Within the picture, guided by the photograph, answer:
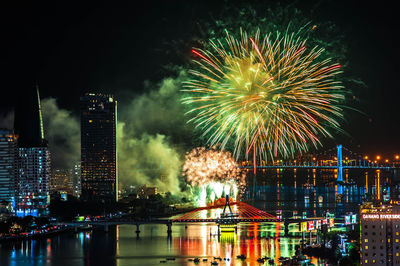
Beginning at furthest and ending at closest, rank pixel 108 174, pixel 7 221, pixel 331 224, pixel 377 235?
1. pixel 108 174
2. pixel 7 221
3. pixel 331 224
4. pixel 377 235

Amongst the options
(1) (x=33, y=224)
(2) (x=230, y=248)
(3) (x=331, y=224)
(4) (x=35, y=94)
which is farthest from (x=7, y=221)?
(3) (x=331, y=224)

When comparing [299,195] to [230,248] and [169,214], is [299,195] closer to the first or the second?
[169,214]

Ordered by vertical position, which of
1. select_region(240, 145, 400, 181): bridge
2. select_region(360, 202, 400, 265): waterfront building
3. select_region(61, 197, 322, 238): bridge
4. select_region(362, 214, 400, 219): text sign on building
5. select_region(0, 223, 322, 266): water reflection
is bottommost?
select_region(0, 223, 322, 266): water reflection

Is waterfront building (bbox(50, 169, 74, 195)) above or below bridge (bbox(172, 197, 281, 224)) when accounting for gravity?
above

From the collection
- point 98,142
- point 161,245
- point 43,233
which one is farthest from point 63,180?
point 161,245

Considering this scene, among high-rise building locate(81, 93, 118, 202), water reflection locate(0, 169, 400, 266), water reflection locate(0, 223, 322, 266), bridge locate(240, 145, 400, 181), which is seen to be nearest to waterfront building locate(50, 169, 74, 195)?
high-rise building locate(81, 93, 118, 202)

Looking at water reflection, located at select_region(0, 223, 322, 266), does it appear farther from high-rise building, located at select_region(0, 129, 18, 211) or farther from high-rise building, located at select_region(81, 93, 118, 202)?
high-rise building, located at select_region(81, 93, 118, 202)
